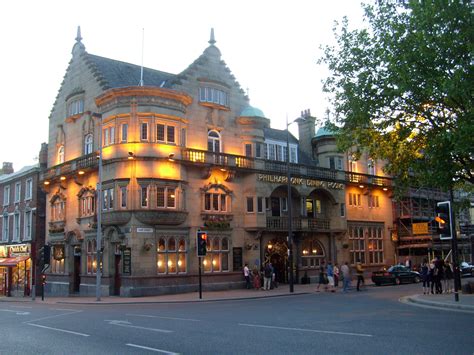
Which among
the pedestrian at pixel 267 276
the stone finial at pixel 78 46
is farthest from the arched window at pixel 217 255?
the stone finial at pixel 78 46

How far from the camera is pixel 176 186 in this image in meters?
32.9

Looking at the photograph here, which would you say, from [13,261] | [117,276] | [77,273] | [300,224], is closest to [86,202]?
[77,273]

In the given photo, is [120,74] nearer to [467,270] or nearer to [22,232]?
[22,232]

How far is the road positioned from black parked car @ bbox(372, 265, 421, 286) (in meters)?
17.2

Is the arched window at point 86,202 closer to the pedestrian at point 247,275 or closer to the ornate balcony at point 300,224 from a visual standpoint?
the pedestrian at point 247,275

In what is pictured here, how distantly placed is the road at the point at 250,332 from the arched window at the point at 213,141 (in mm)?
17750

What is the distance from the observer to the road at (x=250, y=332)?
36.5 feet

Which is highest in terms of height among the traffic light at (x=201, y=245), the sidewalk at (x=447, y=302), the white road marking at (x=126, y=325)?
the traffic light at (x=201, y=245)

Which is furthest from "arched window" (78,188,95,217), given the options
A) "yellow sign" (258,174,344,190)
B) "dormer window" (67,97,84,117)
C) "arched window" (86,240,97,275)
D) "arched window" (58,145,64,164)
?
"yellow sign" (258,174,344,190)

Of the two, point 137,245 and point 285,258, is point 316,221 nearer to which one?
point 285,258

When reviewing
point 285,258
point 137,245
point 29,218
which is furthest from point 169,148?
point 29,218

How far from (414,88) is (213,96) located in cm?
1836

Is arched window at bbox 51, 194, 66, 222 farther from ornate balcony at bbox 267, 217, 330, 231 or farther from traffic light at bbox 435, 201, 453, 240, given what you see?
traffic light at bbox 435, 201, 453, 240

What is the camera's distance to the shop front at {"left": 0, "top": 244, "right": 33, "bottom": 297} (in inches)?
1626
